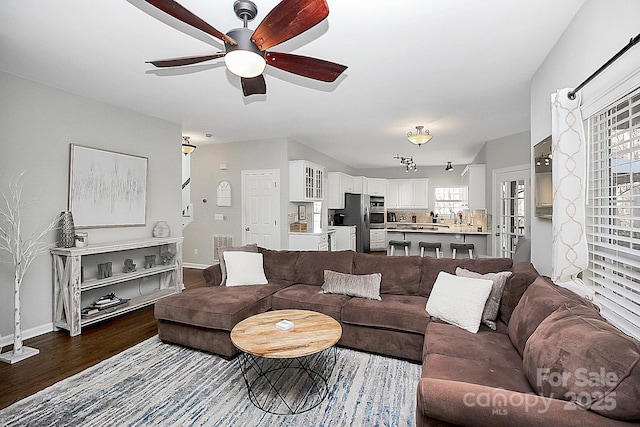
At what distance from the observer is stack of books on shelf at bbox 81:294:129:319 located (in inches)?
137

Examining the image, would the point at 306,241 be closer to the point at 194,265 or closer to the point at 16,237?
the point at 194,265

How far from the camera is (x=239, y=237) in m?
6.16

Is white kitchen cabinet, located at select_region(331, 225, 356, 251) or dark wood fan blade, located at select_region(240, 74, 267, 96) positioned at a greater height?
dark wood fan blade, located at select_region(240, 74, 267, 96)

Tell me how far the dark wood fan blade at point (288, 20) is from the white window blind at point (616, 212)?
1.58 meters

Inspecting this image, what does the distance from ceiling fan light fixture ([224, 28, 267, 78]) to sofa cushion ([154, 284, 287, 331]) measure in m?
1.99

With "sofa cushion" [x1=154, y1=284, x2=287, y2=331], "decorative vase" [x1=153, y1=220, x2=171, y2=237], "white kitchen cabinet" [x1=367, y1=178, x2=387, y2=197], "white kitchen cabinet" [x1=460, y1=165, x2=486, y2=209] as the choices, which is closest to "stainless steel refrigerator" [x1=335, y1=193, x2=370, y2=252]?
"white kitchen cabinet" [x1=367, y1=178, x2=387, y2=197]

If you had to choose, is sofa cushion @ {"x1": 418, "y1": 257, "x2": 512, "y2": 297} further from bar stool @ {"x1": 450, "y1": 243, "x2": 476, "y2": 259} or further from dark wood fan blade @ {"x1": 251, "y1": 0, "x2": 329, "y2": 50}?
bar stool @ {"x1": 450, "y1": 243, "x2": 476, "y2": 259}

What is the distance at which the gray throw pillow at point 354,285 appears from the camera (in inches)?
124

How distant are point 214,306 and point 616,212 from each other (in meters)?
2.97

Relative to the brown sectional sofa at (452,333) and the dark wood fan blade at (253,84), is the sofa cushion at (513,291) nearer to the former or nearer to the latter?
the brown sectional sofa at (452,333)

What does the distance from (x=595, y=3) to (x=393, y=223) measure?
27.9 feet

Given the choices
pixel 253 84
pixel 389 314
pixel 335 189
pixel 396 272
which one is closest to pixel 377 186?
pixel 335 189

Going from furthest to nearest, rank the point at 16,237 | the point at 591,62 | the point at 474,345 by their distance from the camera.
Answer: the point at 16,237, the point at 474,345, the point at 591,62

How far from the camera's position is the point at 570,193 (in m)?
2.00
